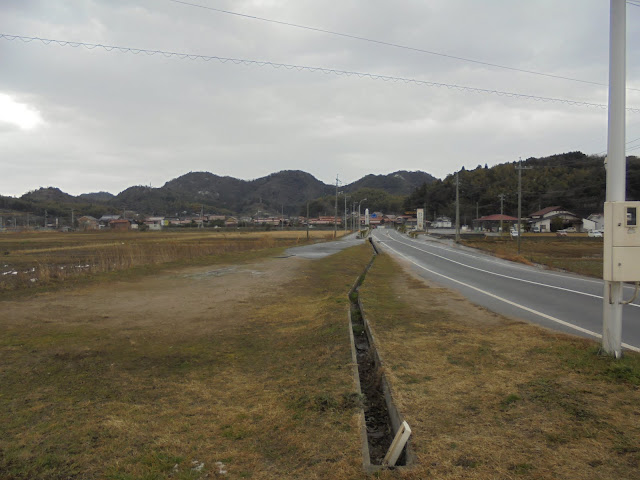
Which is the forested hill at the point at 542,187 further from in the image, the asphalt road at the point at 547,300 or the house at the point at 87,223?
the house at the point at 87,223

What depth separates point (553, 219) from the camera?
3398 inches

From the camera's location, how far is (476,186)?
110m

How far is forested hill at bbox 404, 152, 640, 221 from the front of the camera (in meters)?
81.4

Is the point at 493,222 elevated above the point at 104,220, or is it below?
below

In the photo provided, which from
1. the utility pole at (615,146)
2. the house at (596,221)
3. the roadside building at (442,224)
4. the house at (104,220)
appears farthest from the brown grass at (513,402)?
the house at (104,220)

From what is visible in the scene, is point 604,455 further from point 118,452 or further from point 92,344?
point 92,344

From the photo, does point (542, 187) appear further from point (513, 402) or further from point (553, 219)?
point (513, 402)

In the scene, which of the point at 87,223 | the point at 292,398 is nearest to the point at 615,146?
the point at 292,398

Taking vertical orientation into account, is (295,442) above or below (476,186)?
below

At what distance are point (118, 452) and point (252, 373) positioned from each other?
7.04 ft

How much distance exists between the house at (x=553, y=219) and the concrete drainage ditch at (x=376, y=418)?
90477mm

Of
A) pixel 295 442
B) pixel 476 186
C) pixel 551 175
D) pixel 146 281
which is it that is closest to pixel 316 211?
pixel 476 186

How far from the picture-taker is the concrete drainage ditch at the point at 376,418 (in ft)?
10.4

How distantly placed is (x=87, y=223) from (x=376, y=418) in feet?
430
